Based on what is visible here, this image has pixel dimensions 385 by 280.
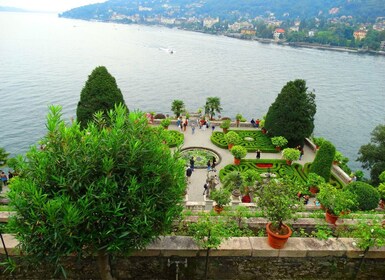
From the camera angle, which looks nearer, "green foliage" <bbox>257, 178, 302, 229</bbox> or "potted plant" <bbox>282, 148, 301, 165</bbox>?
"green foliage" <bbox>257, 178, 302, 229</bbox>

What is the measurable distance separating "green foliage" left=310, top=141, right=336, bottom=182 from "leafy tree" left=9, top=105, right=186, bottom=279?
19.2m

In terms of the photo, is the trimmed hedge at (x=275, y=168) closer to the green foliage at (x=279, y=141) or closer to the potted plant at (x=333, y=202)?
the green foliage at (x=279, y=141)

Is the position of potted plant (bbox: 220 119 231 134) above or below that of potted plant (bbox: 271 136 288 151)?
below

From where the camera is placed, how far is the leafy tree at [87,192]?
572 centimetres

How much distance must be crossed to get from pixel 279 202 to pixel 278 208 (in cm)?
17

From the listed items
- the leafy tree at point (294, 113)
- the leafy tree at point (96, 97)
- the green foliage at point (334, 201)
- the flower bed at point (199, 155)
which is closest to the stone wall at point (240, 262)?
the green foliage at point (334, 201)

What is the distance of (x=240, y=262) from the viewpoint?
28.1 ft

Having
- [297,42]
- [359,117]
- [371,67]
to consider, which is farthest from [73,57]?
[297,42]

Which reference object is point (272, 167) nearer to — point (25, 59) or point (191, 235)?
point (191, 235)

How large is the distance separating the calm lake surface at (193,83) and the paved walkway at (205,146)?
17795mm

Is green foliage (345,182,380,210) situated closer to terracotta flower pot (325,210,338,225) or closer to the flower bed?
terracotta flower pot (325,210,338,225)

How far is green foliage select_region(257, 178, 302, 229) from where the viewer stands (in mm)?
8039

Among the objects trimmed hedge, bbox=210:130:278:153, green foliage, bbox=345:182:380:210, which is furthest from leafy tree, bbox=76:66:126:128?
green foliage, bbox=345:182:380:210

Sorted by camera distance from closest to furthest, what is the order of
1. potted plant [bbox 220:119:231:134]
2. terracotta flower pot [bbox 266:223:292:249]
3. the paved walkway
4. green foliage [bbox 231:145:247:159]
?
terracotta flower pot [bbox 266:223:292:249]
the paved walkway
green foliage [bbox 231:145:247:159]
potted plant [bbox 220:119:231:134]
